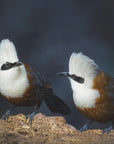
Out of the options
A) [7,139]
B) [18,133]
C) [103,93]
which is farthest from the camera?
[103,93]

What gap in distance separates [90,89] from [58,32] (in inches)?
57.0

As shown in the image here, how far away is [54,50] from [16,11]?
566 mm

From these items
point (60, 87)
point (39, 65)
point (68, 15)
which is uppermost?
point (68, 15)

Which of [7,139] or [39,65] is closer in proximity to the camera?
[7,139]

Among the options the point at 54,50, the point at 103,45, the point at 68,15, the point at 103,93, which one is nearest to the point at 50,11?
the point at 68,15

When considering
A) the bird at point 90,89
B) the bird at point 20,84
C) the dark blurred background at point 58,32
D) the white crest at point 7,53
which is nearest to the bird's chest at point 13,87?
the bird at point 20,84

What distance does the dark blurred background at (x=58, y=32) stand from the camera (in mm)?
3441

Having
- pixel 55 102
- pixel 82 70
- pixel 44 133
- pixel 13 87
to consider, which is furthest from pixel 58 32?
pixel 44 133

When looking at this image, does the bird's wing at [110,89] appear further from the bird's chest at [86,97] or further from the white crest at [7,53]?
the white crest at [7,53]

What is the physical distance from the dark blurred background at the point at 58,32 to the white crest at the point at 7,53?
3.29 ft

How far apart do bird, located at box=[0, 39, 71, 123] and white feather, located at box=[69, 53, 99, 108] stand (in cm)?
41

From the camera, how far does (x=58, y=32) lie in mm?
3498

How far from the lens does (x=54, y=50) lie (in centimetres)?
347

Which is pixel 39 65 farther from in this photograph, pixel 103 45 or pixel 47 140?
pixel 47 140
